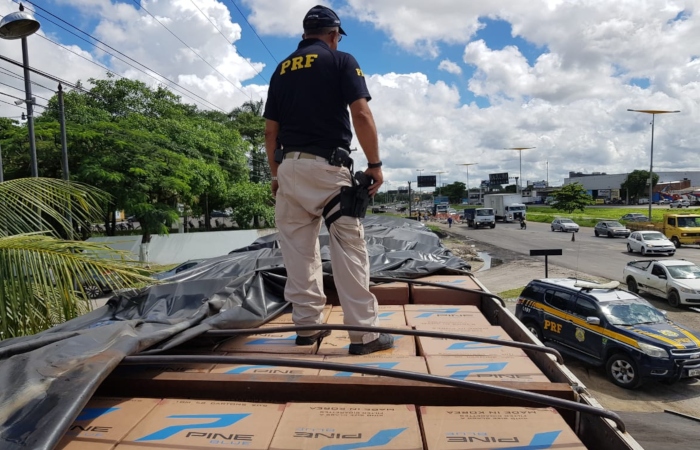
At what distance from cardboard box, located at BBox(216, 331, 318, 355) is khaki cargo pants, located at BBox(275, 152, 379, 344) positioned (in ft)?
0.33

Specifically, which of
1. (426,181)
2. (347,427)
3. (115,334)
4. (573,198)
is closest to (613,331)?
(347,427)

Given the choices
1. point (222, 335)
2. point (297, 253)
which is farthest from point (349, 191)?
point (222, 335)

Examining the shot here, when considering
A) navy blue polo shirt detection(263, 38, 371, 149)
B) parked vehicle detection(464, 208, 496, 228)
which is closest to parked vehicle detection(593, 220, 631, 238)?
parked vehicle detection(464, 208, 496, 228)

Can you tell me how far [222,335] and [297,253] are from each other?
1.88ft

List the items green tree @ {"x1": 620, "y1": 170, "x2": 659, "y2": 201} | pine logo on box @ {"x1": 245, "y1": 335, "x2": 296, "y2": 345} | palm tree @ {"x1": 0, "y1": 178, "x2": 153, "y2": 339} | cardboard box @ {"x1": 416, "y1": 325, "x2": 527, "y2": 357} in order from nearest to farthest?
1. cardboard box @ {"x1": 416, "y1": 325, "x2": 527, "y2": 357}
2. pine logo on box @ {"x1": 245, "y1": 335, "x2": 296, "y2": 345}
3. palm tree @ {"x1": 0, "y1": 178, "x2": 153, "y2": 339}
4. green tree @ {"x1": 620, "y1": 170, "x2": 659, "y2": 201}

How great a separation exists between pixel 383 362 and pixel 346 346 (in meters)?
0.36

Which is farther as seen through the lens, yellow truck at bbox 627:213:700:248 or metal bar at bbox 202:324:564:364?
yellow truck at bbox 627:213:700:248

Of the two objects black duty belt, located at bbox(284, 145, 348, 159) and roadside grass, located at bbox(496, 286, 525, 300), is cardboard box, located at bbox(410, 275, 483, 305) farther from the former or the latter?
roadside grass, located at bbox(496, 286, 525, 300)

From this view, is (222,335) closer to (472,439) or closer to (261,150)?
(472,439)

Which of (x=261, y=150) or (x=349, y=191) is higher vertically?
(x=261, y=150)

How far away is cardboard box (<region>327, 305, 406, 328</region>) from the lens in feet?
9.30

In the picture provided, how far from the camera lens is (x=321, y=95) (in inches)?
98.9

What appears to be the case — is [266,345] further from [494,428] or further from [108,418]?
[494,428]

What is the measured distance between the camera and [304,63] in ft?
8.33
